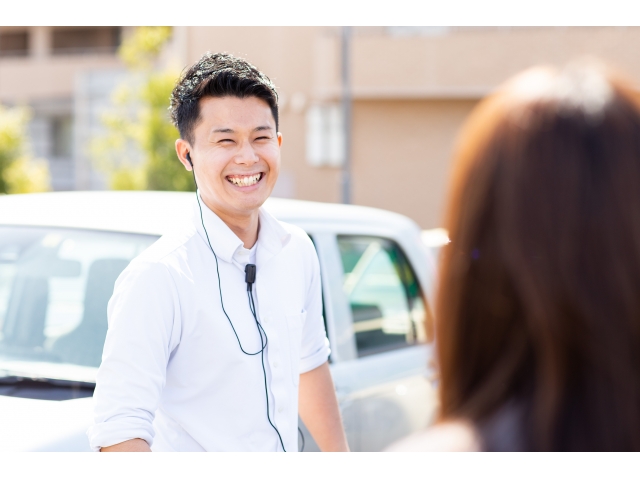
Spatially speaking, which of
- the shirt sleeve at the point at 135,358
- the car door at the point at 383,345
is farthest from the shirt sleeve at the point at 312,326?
the car door at the point at 383,345

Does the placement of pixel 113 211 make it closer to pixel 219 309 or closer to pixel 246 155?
pixel 246 155

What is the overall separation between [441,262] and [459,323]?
0.09 meters

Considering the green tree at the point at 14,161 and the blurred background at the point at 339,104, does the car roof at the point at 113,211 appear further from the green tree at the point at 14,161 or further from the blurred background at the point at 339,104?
the green tree at the point at 14,161

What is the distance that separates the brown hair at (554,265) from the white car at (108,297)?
146 centimetres

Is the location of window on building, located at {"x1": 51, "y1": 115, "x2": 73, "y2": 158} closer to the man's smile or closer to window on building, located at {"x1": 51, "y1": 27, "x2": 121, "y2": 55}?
window on building, located at {"x1": 51, "y1": 27, "x2": 121, "y2": 55}

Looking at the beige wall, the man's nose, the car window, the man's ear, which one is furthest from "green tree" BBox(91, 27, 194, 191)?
the man's nose

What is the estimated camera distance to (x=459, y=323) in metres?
1.06

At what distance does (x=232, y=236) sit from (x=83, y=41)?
30982 millimetres

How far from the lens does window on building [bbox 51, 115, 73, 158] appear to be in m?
31.6

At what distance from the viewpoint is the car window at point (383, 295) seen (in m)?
3.68

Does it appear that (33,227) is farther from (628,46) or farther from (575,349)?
(628,46)

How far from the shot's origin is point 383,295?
13.4ft

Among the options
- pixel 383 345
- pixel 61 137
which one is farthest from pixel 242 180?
pixel 61 137
